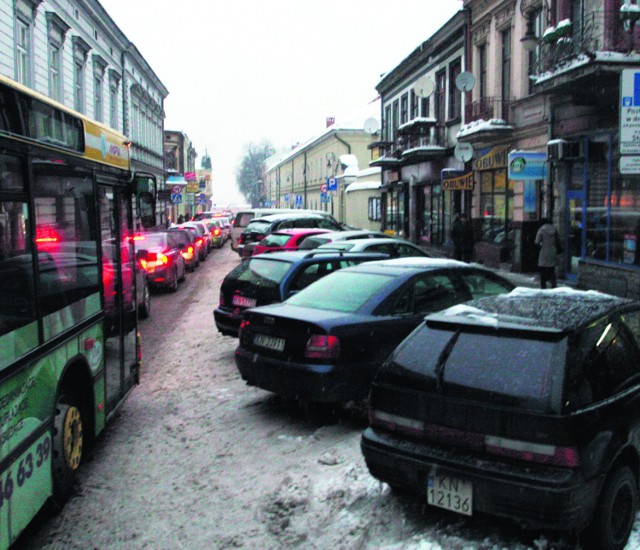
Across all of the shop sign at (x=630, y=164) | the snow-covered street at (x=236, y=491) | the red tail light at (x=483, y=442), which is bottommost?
the snow-covered street at (x=236, y=491)

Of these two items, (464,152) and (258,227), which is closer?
(464,152)

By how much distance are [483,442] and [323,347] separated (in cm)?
268

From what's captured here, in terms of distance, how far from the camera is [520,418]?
3.79 m

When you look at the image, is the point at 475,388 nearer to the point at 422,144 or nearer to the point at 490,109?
the point at 490,109

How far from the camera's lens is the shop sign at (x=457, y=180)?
82.1ft

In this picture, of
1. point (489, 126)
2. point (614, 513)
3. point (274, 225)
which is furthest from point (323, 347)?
point (274, 225)

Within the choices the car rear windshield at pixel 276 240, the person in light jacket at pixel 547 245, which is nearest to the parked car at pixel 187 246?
the car rear windshield at pixel 276 240

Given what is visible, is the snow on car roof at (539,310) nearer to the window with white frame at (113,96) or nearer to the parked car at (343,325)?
the parked car at (343,325)

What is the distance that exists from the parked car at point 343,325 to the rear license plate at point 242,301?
2.06 metres

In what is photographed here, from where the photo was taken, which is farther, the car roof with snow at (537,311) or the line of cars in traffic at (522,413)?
the car roof with snow at (537,311)

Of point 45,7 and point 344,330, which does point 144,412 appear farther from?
point 45,7

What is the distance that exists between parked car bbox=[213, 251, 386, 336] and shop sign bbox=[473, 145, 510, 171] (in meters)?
13.4

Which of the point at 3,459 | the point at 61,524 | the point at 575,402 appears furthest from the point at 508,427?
the point at 61,524

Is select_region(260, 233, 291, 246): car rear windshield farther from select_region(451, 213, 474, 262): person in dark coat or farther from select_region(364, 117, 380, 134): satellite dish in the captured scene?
select_region(364, 117, 380, 134): satellite dish
